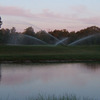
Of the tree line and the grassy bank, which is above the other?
the tree line

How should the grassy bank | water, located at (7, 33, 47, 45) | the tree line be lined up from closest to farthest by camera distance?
1. the grassy bank
2. water, located at (7, 33, 47, 45)
3. the tree line

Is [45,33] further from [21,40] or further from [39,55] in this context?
[39,55]

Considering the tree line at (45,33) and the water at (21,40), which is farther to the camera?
the tree line at (45,33)

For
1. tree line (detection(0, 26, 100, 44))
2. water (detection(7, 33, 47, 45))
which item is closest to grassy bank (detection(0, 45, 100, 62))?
water (detection(7, 33, 47, 45))

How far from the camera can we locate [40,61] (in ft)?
102

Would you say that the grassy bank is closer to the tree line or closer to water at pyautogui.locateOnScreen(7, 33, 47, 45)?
water at pyautogui.locateOnScreen(7, 33, 47, 45)

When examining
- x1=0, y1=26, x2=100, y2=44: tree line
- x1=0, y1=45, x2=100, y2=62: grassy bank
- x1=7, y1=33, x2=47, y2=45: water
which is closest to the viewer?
x1=0, y1=45, x2=100, y2=62: grassy bank

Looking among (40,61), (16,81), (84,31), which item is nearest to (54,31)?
(84,31)

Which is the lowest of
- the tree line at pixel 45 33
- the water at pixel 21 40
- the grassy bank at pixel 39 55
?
the grassy bank at pixel 39 55

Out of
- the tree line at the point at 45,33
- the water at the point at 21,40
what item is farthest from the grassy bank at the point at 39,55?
the tree line at the point at 45,33

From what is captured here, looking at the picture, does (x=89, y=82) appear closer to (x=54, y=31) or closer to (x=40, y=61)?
(x=40, y=61)

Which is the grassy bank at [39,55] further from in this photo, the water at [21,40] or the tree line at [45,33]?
the tree line at [45,33]

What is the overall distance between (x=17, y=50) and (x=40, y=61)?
28.1 feet

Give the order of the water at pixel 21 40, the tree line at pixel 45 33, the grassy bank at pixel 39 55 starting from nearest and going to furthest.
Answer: the grassy bank at pixel 39 55 → the water at pixel 21 40 → the tree line at pixel 45 33
